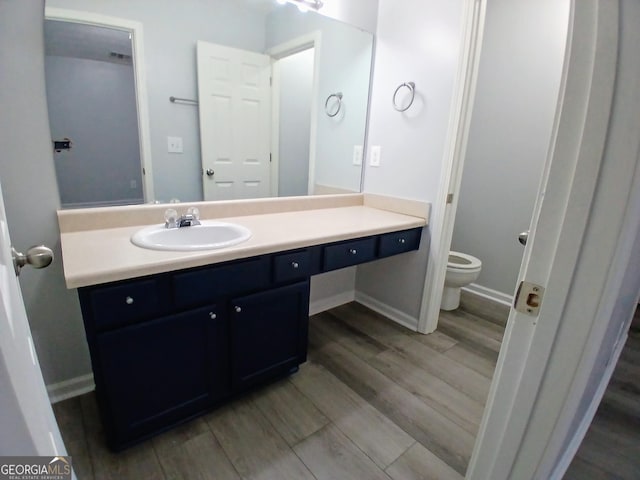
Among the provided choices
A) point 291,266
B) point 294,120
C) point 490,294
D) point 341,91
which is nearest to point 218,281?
point 291,266

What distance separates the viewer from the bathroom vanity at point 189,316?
108 centimetres

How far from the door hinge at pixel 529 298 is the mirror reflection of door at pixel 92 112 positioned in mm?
1610

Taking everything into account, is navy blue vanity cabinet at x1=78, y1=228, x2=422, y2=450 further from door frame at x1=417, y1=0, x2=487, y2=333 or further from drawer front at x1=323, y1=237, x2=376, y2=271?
door frame at x1=417, y1=0, x2=487, y2=333

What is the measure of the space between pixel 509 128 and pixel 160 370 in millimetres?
2882

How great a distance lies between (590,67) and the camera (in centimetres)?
46

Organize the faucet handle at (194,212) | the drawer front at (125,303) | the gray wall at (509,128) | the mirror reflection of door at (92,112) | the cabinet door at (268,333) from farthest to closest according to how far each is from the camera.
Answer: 1. the gray wall at (509,128)
2. the faucet handle at (194,212)
3. the cabinet door at (268,333)
4. the mirror reflection of door at (92,112)
5. the drawer front at (125,303)

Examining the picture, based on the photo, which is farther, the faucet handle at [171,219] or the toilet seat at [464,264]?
the toilet seat at [464,264]

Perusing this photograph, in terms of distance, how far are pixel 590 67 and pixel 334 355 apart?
1791 mm

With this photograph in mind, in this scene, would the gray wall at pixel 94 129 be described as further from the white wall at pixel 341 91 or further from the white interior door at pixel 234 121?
the white wall at pixel 341 91

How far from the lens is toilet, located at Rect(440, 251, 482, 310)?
2424mm

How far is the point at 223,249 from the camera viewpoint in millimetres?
1238

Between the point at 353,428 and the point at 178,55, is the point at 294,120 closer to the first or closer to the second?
the point at 178,55

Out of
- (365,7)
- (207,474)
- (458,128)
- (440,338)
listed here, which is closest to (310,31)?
(365,7)

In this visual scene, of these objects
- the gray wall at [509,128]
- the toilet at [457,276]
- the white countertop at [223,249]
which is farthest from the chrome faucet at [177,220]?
the gray wall at [509,128]
